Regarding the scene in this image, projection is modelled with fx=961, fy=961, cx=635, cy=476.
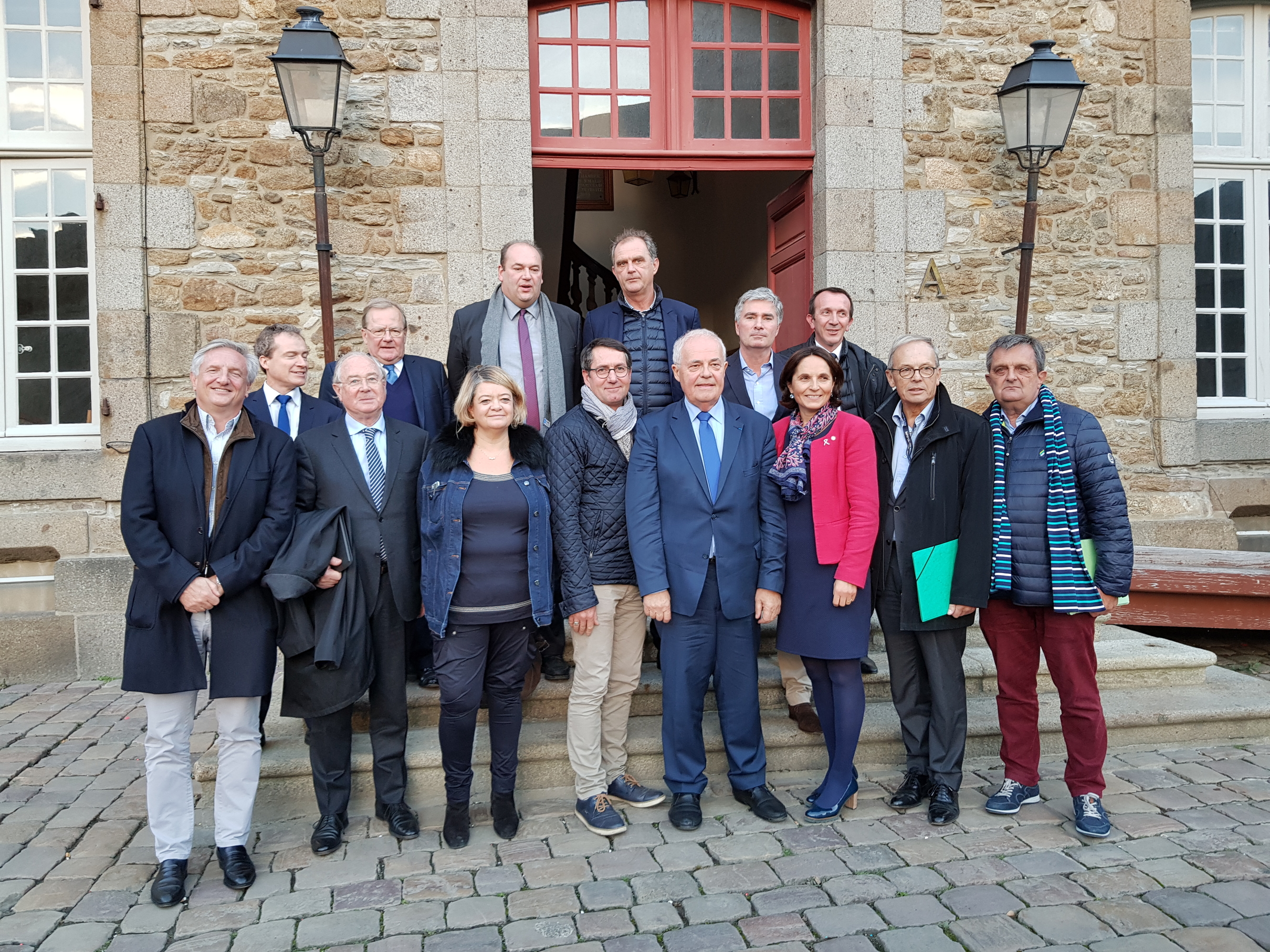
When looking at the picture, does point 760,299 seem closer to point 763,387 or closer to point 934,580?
point 763,387

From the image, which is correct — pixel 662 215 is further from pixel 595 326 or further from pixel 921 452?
pixel 921 452

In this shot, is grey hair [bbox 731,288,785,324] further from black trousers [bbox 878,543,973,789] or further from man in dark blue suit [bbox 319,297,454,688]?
man in dark blue suit [bbox 319,297,454,688]

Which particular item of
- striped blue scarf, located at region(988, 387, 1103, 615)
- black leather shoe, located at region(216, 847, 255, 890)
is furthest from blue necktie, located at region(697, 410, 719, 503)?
black leather shoe, located at region(216, 847, 255, 890)

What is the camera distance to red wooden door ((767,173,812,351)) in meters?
6.59

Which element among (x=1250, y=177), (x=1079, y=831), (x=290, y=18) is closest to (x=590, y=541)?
(x=1079, y=831)

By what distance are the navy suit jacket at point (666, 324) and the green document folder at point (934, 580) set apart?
4.15 feet

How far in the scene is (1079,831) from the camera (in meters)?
3.46

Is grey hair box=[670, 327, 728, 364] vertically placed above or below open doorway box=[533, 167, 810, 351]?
below

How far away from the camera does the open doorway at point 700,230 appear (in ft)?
26.8

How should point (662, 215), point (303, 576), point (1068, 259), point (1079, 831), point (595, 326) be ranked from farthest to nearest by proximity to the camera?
point (662, 215)
point (1068, 259)
point (595, 326)
point (1079, 831)
point (303, 576)

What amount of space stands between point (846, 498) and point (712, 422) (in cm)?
58

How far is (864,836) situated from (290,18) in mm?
5539

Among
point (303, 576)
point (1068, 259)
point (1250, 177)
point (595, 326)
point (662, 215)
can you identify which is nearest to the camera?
point (303, 576)

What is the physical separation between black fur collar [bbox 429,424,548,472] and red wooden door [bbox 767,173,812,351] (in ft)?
11.0
